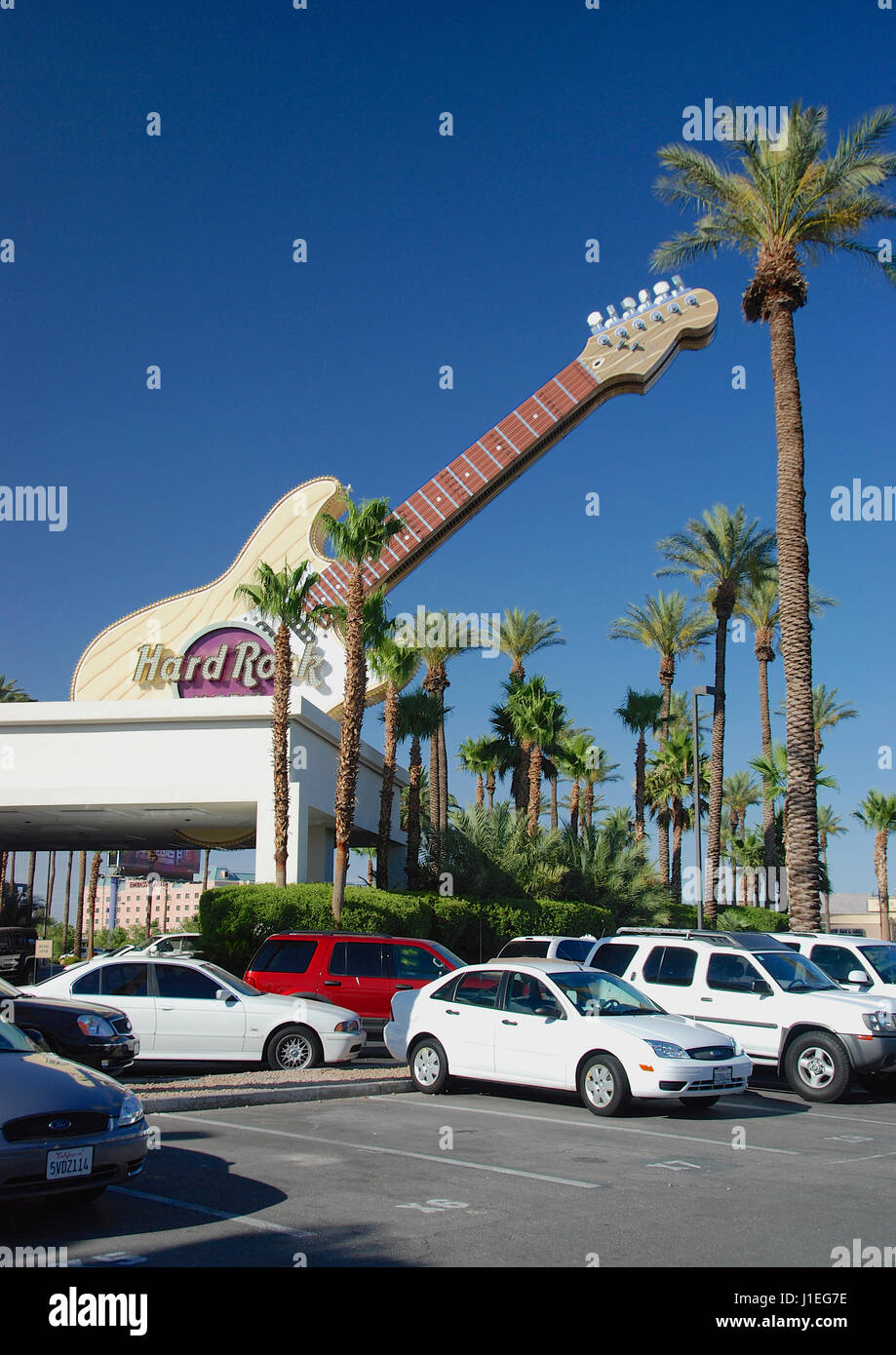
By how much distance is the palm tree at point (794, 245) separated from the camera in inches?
882

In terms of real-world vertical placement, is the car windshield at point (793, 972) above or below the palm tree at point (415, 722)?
below

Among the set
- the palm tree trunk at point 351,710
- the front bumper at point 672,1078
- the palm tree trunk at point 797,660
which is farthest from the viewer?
the palm tree trunk at point 351,710

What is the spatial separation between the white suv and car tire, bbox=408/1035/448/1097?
10.6 feet

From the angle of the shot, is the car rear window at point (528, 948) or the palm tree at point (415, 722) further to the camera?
the palm tree at point (415, 722)

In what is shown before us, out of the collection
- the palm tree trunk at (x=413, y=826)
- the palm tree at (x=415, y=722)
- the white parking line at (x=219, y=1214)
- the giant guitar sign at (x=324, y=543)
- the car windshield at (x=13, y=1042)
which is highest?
the giant guitar sign at (x=324, y=543)

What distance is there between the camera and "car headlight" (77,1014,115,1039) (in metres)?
11.7

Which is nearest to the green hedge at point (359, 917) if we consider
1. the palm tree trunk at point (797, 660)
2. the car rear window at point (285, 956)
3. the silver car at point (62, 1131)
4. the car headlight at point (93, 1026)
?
the car rear window at point (285, 956)

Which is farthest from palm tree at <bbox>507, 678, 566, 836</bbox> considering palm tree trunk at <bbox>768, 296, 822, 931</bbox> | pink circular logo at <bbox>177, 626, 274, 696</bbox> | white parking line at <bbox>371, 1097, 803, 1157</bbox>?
white parking line at <bbox>371, 1097, 803, 1157</bbox>

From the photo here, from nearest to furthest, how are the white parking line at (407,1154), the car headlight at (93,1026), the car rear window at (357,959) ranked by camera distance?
the white parking line at (407,1154) < the car headlight at (93,1026) < the car rear window at (357,959)

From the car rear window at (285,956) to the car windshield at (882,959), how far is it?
312 inches

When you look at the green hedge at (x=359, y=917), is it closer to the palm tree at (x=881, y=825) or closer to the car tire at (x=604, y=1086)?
the car tire at (x=604, y=1086)

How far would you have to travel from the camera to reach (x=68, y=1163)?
6.38 m

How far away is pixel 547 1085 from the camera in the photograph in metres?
11.7
